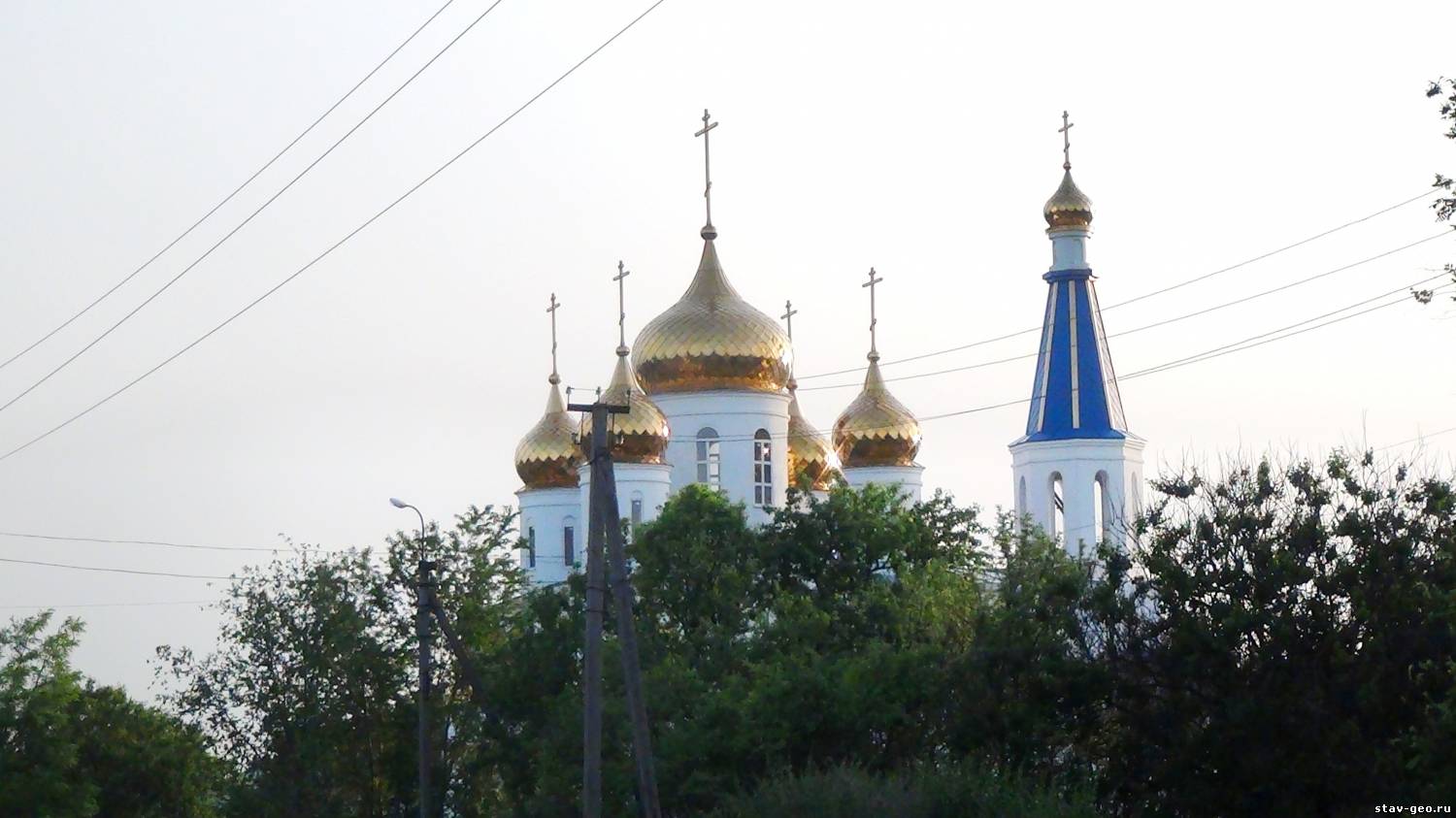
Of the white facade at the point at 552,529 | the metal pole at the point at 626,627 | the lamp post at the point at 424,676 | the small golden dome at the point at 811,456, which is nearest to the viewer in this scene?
the metal pole at the point at 626,627

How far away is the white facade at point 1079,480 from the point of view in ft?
144

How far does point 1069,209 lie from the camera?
4478cm

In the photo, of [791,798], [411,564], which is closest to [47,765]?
[411,564]

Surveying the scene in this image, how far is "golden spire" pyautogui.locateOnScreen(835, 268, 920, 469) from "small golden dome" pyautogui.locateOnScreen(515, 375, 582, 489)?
240 inches

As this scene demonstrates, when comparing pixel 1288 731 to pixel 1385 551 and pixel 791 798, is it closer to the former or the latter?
pixel 1385 551

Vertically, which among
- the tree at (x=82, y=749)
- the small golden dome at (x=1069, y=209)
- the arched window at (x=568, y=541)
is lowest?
the tree at (x=82, y=749)

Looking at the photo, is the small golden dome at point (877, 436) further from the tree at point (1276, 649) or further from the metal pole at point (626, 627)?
the metal pole at point (626, 627)

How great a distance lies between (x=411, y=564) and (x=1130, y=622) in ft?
43.5

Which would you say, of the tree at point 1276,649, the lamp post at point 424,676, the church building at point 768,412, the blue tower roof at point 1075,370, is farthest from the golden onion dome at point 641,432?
the tree at point 1276,649

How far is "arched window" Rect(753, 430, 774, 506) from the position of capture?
142ft

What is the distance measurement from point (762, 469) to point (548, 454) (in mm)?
8395

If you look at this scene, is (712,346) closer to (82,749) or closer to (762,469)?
(762,469)

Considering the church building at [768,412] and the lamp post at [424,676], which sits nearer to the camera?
the lamp post at [424,676]

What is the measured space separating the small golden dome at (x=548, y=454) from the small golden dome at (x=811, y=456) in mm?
Answer: 5613
